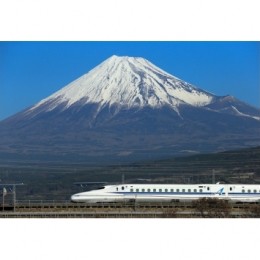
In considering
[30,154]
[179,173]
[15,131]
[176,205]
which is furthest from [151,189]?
[15,131]

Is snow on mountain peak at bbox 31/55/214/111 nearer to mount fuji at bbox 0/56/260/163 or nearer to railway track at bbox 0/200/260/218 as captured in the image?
mount fuji at bbox 0/56/260/163

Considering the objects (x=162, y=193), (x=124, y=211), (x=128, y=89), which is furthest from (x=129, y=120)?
(x=124, y=211)

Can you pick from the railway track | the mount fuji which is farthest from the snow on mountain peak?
the railway track

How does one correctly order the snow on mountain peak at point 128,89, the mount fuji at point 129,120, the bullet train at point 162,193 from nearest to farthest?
the bullet train at point 162,193 → the mount fuji at point 129,120 → the snow on mountain peak at point 128,89

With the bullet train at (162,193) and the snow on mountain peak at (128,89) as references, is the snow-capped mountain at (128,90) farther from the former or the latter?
the bullet train at (162,193)

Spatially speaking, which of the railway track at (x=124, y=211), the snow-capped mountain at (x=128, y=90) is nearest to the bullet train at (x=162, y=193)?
→ the railway track at (x=124, y=211)

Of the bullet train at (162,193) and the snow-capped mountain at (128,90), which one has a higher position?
the snow-capped mountain at (128,90)
